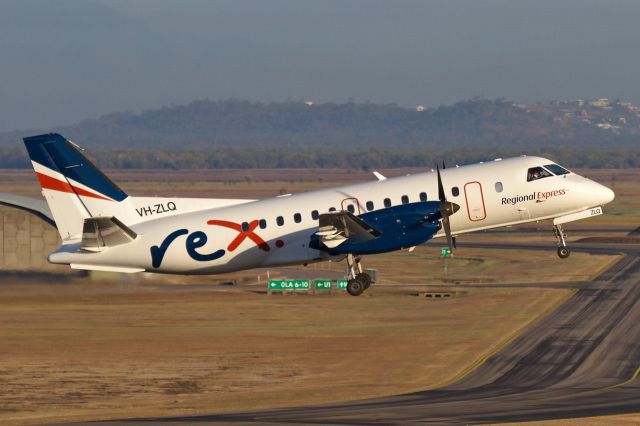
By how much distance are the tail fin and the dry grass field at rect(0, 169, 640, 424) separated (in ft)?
25.6

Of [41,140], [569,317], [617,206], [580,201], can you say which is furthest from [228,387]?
[617,206]

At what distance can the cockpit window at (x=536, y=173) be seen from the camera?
176 ft

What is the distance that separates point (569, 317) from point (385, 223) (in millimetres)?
26371

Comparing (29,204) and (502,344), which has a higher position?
(29,204)

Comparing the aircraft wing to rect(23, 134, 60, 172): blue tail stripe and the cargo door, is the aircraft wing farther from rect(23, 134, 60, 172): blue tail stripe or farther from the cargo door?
rect(23, 134, 60, 172): blue tail stripe

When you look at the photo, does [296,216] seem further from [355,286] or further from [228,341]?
[228,341]

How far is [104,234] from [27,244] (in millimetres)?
33163

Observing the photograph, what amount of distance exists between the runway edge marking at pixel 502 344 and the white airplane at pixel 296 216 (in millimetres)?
6793

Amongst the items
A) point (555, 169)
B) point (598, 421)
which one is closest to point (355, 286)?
point (555, 169)

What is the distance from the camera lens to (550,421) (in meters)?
43.2

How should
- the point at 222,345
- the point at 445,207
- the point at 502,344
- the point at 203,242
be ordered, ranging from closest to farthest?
1. the point at 445,207
2. the point at 203,242
3. the point at 502,344
4. the point at 222,345

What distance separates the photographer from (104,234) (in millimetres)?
53625

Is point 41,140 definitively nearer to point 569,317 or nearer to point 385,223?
point 385,223

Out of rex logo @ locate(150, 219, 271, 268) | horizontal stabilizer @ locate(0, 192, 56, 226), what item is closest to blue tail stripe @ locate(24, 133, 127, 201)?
rex logo @ locate(150, 219, 271, 268)
